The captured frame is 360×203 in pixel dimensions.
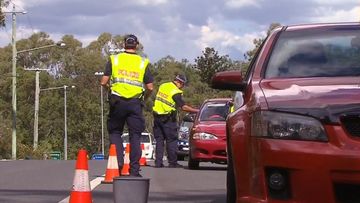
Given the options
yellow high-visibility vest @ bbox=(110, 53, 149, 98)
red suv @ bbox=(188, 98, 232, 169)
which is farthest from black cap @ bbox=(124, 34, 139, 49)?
red suv @ bbox=(188, 98, 232, 169)

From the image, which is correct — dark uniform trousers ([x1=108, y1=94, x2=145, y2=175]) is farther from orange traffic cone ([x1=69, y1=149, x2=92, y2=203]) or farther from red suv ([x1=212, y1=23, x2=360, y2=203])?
red suv ([x1=212, y1=23, x2=360, y2=203])

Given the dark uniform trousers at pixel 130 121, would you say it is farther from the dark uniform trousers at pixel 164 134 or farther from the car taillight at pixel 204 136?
the dark uniform trousers at pixel 164 134

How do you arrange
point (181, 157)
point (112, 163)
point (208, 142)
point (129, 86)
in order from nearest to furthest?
point (112, 163)
point (129, 86)
point (208, 142)
point (181, 157)

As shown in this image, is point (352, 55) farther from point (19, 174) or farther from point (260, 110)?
point (19, 174)

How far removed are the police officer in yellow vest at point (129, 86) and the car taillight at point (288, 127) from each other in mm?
4815

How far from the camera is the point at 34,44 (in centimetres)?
9175

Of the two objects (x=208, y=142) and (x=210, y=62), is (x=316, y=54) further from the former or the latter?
(x=210, y=62)

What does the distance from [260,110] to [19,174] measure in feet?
27.0

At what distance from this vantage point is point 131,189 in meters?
6.22

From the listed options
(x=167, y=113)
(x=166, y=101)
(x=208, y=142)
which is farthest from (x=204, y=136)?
(x=166, y=101)

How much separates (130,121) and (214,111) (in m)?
5.81

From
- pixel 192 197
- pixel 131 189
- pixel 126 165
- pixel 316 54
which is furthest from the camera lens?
pixel 126 165

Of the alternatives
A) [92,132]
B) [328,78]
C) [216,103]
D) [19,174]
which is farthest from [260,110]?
[92,132]

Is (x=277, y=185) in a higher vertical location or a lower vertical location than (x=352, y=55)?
lower
